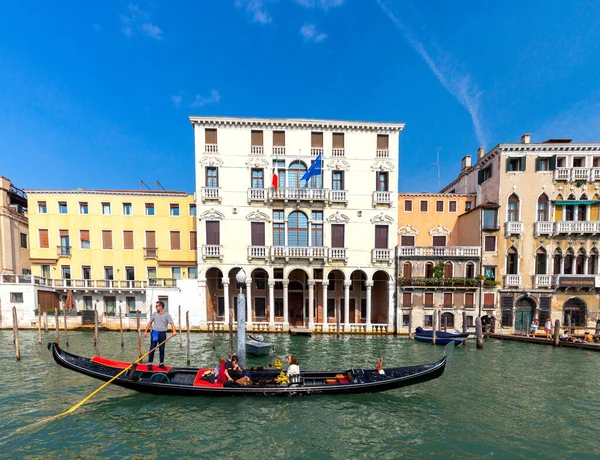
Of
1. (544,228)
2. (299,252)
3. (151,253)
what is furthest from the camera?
(151,253)

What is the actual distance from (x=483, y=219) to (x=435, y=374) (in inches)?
553

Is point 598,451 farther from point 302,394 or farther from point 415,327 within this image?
point 415,327

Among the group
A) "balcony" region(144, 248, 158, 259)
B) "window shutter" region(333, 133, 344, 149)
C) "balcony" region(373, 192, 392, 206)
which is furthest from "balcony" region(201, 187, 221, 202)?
"balcony" region(373, 192, 392, 206)

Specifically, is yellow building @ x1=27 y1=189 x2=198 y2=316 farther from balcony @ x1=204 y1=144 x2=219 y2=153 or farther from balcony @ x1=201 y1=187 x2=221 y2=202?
balcony @ x1=204 y1=144 x2=219 y2=153

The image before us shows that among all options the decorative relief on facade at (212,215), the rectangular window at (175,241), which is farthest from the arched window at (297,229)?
the rectangular window at (175,241)

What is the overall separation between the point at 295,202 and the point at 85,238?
15.9 meters

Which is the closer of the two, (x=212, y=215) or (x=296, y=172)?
(x=212, y=215)

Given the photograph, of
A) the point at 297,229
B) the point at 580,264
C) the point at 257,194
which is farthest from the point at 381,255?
the point at 580,264

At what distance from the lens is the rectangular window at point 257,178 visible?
63.0 feet

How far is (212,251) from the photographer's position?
19.0 meters

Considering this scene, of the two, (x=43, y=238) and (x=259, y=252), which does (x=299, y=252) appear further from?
(x=43, y=238)

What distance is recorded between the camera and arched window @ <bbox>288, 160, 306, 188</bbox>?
1923 centimetres

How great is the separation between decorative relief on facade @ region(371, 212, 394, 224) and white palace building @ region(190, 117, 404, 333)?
0.07 meters

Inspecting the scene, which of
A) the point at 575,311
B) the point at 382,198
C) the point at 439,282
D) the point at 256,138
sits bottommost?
the point at 575,311
